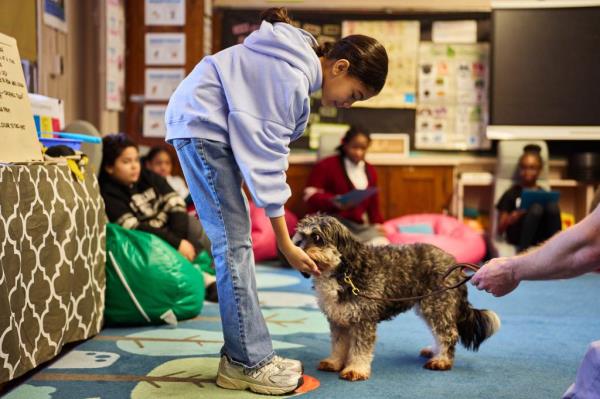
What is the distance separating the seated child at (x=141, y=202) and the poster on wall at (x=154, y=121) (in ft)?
7.05

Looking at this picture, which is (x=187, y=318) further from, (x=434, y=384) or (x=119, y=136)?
(x=434, y=384)

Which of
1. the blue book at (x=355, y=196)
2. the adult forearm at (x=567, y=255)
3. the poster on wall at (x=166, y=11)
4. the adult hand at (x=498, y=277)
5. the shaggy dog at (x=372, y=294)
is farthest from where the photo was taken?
the poster on wall at (x=166, y=11)

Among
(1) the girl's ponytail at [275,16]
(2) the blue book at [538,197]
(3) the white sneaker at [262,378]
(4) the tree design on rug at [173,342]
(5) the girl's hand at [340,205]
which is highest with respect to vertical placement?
(1) the girl's ponytail at [275,16]

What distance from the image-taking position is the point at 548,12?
20.6ft

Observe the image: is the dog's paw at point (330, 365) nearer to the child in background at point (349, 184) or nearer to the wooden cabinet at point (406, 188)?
the child in background at point (349, 184)

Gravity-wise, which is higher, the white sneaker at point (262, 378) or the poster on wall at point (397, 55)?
the poster on wall at point (397, 55)

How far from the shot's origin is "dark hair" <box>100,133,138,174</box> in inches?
147

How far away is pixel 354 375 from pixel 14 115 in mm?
1507

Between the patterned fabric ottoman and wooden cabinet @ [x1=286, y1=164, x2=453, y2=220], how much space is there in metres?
3.17

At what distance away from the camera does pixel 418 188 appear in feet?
20.5

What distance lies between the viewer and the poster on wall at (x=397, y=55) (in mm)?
6562

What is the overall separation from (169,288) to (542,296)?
7.47ft

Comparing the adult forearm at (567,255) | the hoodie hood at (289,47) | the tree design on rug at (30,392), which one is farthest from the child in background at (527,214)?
the adult forearm at (567,255)

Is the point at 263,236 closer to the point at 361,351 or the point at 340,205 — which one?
the point at 340,205
